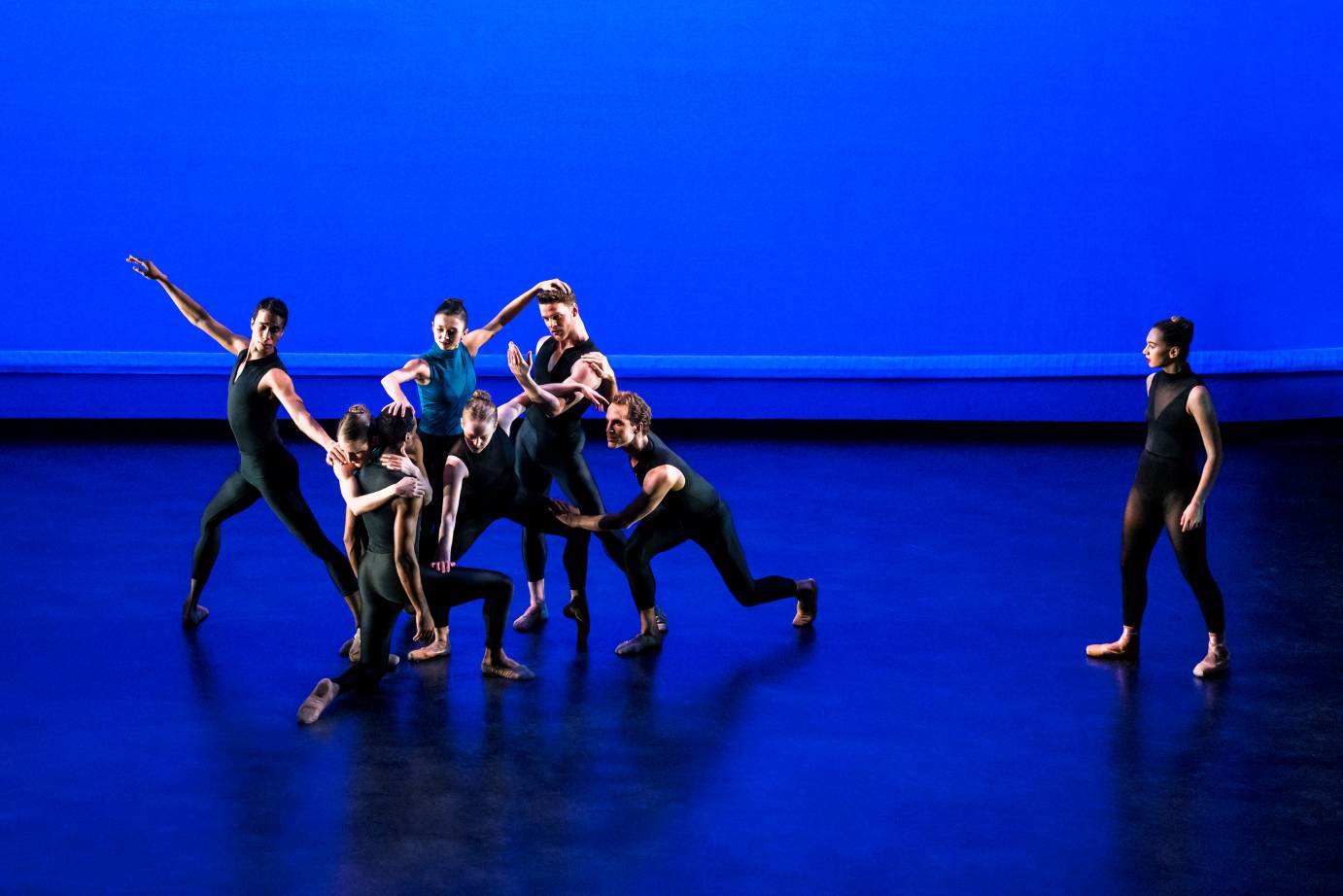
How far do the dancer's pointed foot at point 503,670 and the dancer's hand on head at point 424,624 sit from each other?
0.23 meters

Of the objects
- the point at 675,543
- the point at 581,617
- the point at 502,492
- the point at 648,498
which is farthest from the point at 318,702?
the point at 675,543

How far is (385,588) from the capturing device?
4.75 m

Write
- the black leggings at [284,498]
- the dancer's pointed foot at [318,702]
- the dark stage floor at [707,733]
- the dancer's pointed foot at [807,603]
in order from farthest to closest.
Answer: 1. the dancer's pointed foot at [807,603]
2. the black leggings at [284,498]
3. the dancer's pointed foot at [318,702]
4. the dark stage floor at [707,733]

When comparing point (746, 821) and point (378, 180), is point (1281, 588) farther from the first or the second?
point (378, 180)

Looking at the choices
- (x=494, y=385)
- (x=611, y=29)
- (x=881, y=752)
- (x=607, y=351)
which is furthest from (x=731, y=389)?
(x=881, y=752)

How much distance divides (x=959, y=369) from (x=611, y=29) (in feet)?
9.75

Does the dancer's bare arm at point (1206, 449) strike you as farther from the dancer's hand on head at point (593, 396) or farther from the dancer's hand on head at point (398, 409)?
the dancer's hand on head at point (398, 409)

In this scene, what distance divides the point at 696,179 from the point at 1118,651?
521 cm

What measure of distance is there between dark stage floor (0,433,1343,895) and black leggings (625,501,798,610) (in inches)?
9.6

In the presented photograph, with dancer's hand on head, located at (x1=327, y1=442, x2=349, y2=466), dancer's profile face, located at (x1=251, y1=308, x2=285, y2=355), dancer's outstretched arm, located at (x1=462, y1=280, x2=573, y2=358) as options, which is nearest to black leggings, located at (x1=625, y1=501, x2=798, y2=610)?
dancer's outstretched arm, located at (x1=462, y1=280, x2=573, y2=358)

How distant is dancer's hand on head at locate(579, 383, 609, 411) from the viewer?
5.39 metres

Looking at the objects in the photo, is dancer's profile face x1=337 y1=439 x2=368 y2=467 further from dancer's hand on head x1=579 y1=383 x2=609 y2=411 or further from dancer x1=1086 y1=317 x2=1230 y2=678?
dancer x1=1086 y1=317 x2=1230 y2=678

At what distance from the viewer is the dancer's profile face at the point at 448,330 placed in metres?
5.45

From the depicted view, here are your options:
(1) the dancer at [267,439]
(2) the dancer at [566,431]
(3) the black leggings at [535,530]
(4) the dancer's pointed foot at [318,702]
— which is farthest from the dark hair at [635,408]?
(4) the dancer's pointed foot at [318,702]
